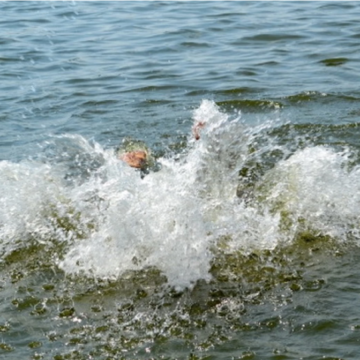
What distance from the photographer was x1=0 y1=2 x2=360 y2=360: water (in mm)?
5352

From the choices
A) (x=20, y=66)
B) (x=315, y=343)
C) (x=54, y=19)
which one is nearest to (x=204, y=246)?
(x=315, y=343)

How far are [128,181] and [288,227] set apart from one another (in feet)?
4.72

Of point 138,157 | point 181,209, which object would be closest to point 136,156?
point 138,157

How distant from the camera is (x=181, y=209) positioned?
6398mm

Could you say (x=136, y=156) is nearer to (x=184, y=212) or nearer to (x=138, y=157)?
(x=138, y=157)

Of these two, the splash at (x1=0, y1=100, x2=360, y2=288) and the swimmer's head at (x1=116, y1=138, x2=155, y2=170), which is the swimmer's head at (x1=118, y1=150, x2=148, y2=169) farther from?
the splash at (x1=0, y1=100, x2=360, y2=288)

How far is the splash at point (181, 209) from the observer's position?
6.31 metres

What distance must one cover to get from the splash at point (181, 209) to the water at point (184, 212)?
0.05 ft

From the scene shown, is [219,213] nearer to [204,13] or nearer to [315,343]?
[315,343]

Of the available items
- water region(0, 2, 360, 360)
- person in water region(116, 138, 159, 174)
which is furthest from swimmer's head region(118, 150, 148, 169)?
water region(0, 2, 360, 360)

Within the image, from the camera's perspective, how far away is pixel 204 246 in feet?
20.5

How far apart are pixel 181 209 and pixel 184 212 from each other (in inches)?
1.8

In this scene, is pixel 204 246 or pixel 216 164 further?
pixel 216 164

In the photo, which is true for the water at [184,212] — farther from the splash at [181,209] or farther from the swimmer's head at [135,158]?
the swimmer's head at [135,158]
